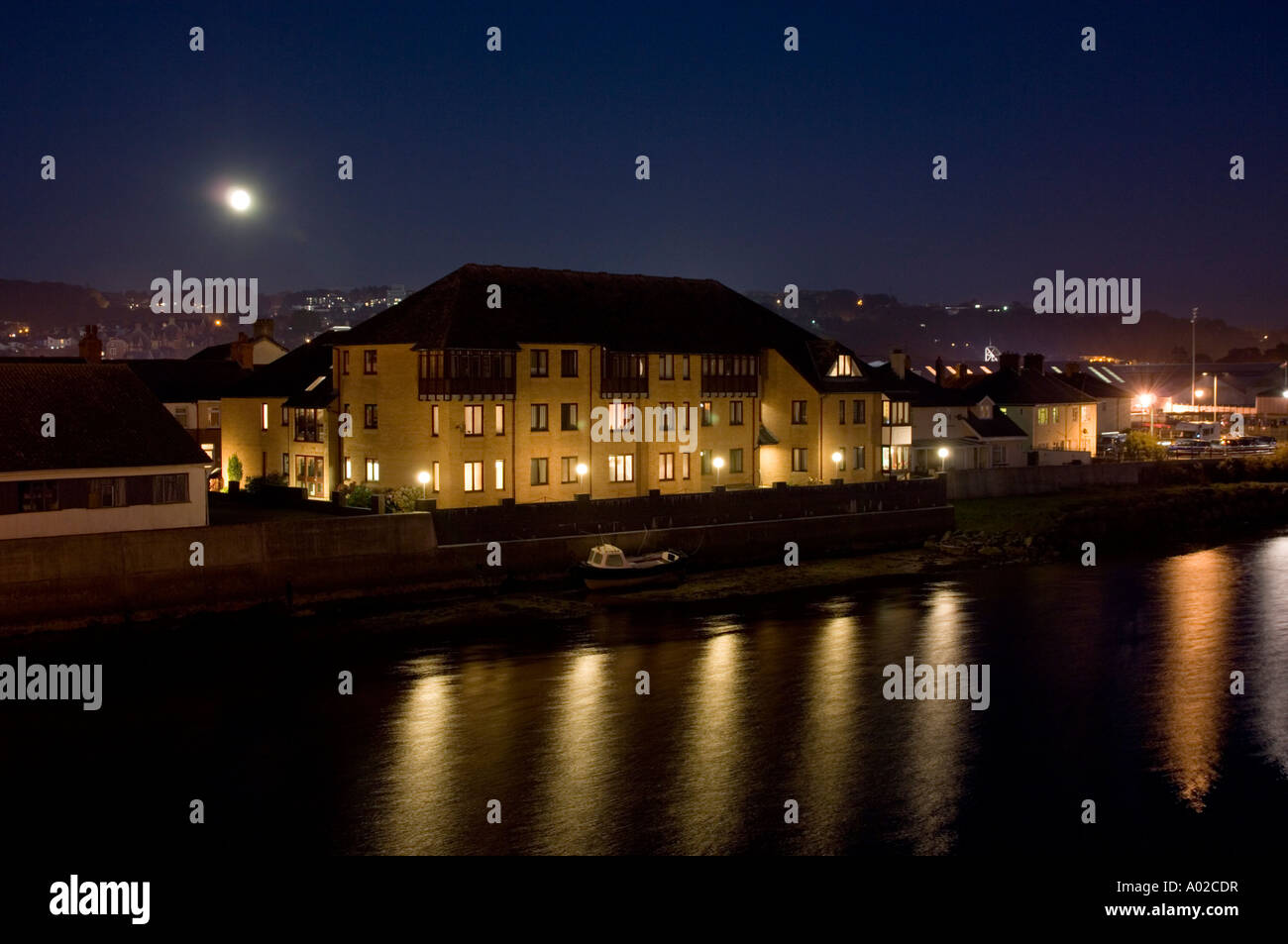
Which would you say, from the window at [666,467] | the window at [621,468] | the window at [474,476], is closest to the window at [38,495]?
the window at [474,476]

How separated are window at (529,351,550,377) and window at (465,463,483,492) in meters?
5.41

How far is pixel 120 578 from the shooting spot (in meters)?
41.1

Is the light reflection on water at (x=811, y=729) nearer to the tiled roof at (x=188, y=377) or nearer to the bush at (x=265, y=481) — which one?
the bush at (x=265, y=481)

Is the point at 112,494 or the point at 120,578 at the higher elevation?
the point at 112,494

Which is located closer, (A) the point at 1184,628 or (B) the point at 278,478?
(A) the point at 1184,628

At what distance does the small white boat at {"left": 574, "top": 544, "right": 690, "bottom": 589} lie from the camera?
49.6 m

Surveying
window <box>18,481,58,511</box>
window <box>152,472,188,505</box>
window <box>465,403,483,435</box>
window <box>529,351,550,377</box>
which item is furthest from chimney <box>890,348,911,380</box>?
window <box>18,481,58,511</box>

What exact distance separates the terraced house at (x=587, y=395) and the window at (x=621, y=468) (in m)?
0.08

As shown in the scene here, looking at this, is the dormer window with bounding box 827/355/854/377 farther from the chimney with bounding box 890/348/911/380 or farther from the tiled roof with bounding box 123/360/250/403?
the tiled roof with bounding box 123/360/250/403

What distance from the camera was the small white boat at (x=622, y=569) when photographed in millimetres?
49556
